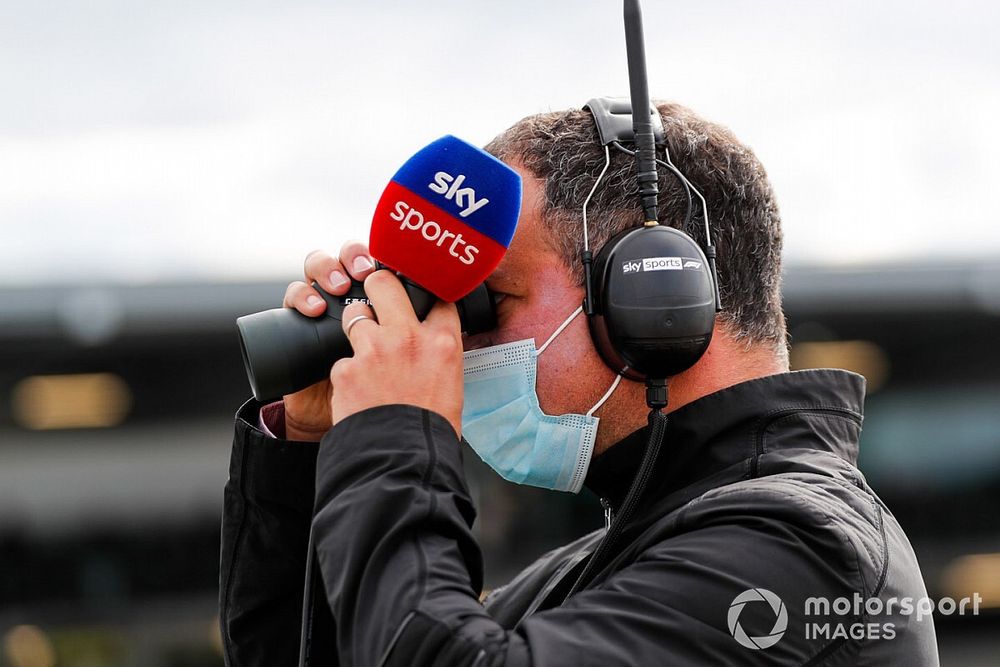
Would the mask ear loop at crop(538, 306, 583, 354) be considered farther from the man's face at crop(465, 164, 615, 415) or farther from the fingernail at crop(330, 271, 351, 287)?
the fingernail at crop(330, 271, 351, 287)

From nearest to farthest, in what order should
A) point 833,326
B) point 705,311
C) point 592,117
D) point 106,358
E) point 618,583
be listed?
point 618,583 < point 705,311 < point 592,117 < point 106,358 < point 833,326

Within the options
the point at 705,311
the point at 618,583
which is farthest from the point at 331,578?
the point at 705,311

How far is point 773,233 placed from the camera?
1812mm

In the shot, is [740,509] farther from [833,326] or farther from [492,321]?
[833,326]

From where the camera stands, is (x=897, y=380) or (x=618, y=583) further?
(x=897, y=380)

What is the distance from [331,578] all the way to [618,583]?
366 mm

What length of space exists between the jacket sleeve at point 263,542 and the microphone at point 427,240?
236 mm

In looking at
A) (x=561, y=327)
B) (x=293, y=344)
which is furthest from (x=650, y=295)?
(x=293, y=344)

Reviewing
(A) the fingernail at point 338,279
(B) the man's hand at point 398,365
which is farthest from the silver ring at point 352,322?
(A) the fingernail at point 338,279

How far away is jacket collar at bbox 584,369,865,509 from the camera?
158 cm

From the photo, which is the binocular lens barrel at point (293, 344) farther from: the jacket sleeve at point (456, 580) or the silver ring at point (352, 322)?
the jacket sleeve at point (456, 580)

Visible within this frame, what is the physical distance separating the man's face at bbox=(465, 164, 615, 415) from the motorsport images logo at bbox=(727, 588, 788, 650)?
1.54 ft

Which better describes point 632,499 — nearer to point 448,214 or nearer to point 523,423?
point 523,423

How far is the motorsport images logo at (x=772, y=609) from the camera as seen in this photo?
1281mm
